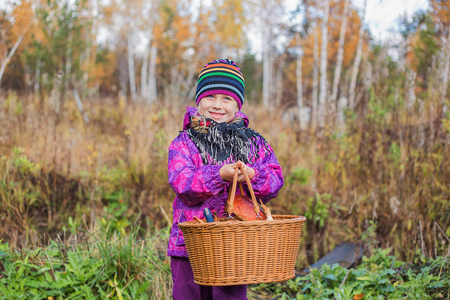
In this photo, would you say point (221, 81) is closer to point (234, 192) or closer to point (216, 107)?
point (216, 107)

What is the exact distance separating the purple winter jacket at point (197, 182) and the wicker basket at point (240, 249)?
0.22 m

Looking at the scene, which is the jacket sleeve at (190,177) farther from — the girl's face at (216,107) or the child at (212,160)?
the girl's face at (216,107)

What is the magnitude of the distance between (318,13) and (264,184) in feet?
41.5

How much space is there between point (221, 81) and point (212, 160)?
0.42 meters

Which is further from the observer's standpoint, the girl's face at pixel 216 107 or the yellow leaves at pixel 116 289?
the yellow leaves at pixel 116 289

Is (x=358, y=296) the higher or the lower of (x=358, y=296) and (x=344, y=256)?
the higher

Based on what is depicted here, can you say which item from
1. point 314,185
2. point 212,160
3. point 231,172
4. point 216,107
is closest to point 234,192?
point 231,172

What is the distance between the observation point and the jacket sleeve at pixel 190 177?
1.77 m

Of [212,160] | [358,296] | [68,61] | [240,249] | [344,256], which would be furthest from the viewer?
[68,61]

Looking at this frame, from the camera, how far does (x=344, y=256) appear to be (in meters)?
3.64

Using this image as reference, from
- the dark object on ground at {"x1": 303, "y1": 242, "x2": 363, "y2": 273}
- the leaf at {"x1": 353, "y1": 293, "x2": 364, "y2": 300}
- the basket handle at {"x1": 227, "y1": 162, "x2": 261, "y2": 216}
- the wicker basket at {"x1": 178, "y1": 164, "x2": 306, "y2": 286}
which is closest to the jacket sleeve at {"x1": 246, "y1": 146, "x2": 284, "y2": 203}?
the basket handle at {"x1": 227, "y1": 162, "x2": 261, "y2": 216}

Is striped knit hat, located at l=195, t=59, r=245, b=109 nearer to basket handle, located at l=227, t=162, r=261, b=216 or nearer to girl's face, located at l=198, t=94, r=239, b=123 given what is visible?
girl's face, located at l=198, t=94, r=239, b=123

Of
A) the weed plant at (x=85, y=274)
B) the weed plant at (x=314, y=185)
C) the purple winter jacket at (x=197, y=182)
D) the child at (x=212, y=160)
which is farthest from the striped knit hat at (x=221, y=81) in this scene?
the weed plant at (x=314, y=185)

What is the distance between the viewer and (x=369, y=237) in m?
3.43
